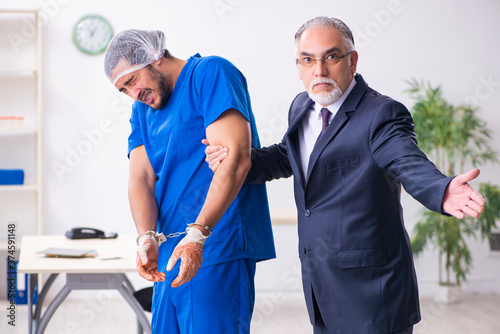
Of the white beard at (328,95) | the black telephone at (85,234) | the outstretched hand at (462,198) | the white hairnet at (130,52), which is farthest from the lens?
the black telephone at (85,234)

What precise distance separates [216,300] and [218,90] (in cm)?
60

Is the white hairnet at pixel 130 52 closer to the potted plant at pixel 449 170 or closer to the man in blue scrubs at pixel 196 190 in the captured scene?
the man in blue scrubs at pixel 196 190

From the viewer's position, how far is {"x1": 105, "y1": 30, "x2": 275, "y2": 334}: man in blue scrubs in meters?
1.59

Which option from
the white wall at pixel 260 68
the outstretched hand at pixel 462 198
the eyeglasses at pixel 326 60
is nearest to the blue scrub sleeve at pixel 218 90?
the eyeglasses at pixel 326 60

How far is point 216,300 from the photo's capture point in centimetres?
160

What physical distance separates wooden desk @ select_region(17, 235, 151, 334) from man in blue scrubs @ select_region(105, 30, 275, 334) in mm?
772

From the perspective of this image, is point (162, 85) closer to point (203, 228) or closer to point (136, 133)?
point (136, 133)

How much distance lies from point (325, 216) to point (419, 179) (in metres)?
0.32

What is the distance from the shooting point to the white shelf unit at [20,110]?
4496mm

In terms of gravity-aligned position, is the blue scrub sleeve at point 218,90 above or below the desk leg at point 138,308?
above

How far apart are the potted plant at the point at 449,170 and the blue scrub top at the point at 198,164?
3028mm

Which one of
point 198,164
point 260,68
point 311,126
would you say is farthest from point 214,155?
point 260,68

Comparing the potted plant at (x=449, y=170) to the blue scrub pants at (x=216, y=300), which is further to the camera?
the potted plant at (x=449, y=170)

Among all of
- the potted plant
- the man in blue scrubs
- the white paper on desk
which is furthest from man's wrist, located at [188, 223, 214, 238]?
the potted plant
